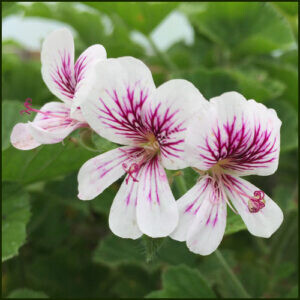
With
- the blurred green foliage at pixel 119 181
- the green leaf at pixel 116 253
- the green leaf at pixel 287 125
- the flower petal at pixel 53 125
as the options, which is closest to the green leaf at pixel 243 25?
the blurred green foliage at pixel 119 181

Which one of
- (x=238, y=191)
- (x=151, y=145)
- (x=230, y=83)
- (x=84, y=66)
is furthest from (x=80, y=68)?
(x=230, y=83)

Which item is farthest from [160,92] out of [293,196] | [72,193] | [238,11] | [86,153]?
[238,11]

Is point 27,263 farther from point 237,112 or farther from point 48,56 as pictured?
point 237,112

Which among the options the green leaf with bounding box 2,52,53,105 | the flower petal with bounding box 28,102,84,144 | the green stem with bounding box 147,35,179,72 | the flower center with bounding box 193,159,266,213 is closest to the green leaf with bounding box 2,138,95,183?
the flower petal with bounding box 28,102,84,144

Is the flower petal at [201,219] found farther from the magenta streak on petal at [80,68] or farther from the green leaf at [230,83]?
the green leaf at [230,83]

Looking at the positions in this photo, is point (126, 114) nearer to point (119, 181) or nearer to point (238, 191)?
point (238, 191)

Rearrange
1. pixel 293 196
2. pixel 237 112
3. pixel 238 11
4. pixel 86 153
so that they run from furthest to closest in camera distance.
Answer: pixel 238 11 → pixel 293 196 → pixel 86 153 → pixel 237 112

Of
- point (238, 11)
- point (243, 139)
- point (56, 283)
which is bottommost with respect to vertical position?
point (56, 283)
